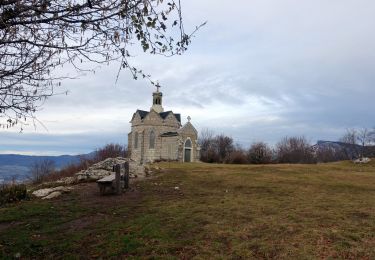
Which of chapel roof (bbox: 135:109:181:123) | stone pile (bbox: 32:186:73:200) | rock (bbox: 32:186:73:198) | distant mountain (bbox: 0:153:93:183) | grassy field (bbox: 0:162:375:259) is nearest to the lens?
grassy field (bbox: 0:162:375:259)

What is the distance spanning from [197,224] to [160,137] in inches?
1927

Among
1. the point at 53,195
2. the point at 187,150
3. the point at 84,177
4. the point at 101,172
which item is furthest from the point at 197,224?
the point at 187,150

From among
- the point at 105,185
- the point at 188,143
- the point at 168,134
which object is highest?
the point at 168,134

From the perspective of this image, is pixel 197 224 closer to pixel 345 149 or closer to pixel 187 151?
pixel 187 151

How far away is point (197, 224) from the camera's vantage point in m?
10.3

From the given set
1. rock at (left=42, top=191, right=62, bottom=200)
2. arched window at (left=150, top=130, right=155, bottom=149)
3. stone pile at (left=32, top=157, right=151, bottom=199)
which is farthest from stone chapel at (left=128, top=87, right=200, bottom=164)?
rock at (left=42, top=191, right=62, bottom=200)

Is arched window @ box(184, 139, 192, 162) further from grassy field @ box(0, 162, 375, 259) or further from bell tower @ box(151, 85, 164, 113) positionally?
grassy field @ box(0, 162, 375, 259)

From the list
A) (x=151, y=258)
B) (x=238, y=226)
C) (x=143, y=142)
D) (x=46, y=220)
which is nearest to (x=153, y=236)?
(x=151, y=258)

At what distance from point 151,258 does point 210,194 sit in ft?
23.3

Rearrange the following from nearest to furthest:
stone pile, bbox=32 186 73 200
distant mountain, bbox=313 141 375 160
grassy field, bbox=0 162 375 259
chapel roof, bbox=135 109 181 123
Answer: grassy field, bbox=0 162 375 259, stone pile, bbox=32 186 73 200, chapel roof, bbox=135 109 181 123, distant mountain, bbox=313 141 375 160

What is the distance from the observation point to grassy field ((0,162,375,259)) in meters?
8.50

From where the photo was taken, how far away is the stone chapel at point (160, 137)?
56.1 m

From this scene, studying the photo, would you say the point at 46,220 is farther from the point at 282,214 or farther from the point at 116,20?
the point at 116,20

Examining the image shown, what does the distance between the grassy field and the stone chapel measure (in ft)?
130
